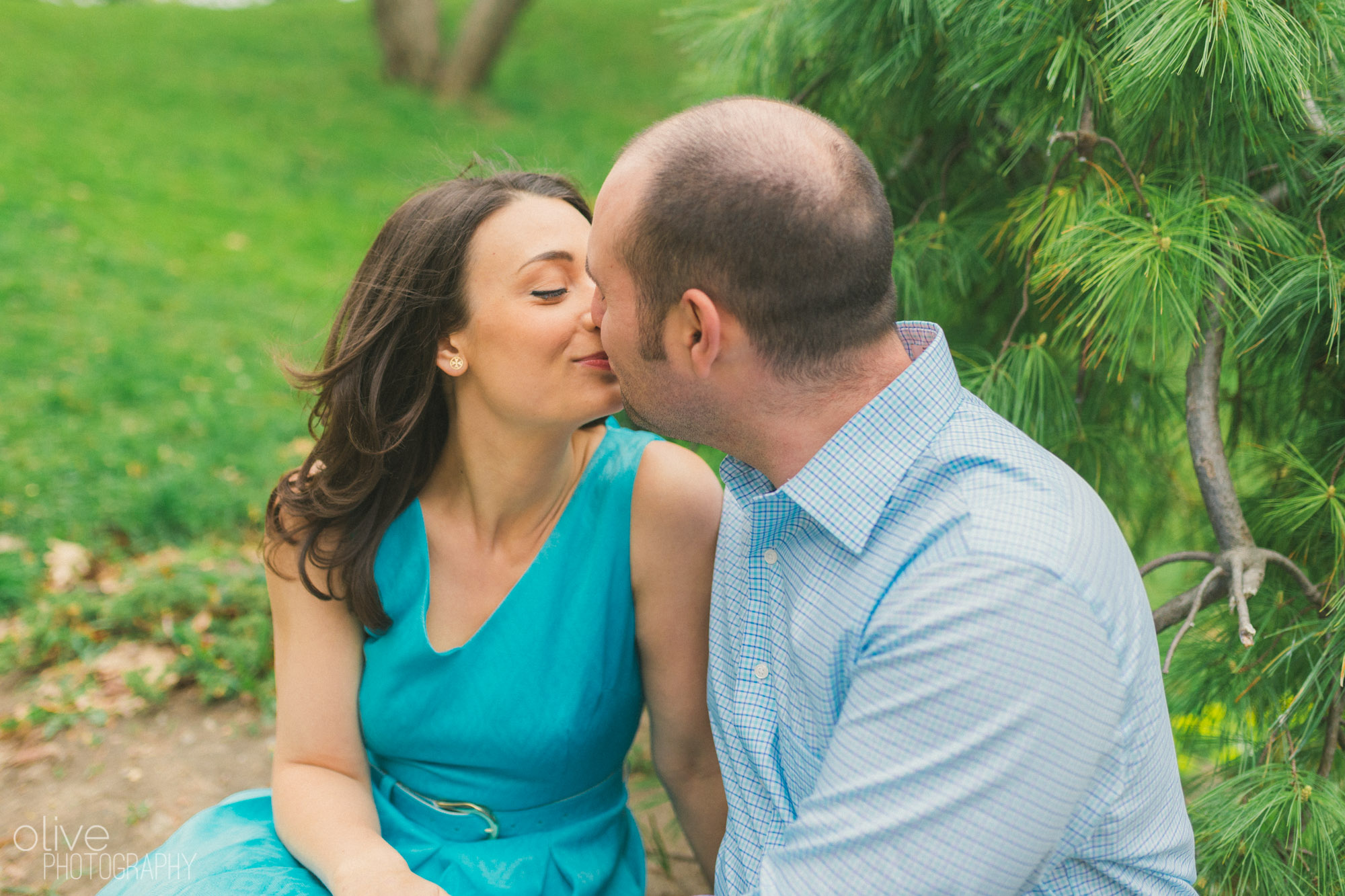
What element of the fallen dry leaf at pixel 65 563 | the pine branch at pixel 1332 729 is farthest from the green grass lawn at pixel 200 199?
the pine branch at pixel 1332 729

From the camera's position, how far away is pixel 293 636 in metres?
2.08

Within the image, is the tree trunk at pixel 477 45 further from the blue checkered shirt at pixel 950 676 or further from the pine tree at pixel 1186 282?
the blue checkered shirt at pixel 950 676

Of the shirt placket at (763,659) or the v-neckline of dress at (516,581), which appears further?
the v-neckline of dress at (516,581)

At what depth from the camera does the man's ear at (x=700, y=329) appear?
5.10 ft

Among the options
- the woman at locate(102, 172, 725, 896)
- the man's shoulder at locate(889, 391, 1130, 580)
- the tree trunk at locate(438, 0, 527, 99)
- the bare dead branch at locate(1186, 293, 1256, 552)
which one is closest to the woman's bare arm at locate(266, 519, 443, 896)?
the woman at locate(102, 172, 725, 896)

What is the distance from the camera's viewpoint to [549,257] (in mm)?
1927

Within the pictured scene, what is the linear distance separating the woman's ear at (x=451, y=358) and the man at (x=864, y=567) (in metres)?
0.36

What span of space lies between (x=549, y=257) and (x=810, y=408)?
2.03 ft

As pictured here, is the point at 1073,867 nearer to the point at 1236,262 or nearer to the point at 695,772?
the point at 695,772

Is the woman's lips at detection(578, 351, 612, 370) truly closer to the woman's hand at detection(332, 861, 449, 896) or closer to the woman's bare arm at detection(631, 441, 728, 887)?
the woman's bare arm at detection(631, 441, 728, 887)

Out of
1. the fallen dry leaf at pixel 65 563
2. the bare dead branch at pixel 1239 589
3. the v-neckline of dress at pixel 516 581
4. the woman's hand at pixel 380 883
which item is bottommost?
the fallen dry leaf at pixel 65 563

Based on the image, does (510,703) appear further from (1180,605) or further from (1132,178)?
(1132,178)

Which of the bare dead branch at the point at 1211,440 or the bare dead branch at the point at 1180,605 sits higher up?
the bare dead branch at the point at 1211,440

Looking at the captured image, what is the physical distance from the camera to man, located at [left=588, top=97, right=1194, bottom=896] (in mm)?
1301
